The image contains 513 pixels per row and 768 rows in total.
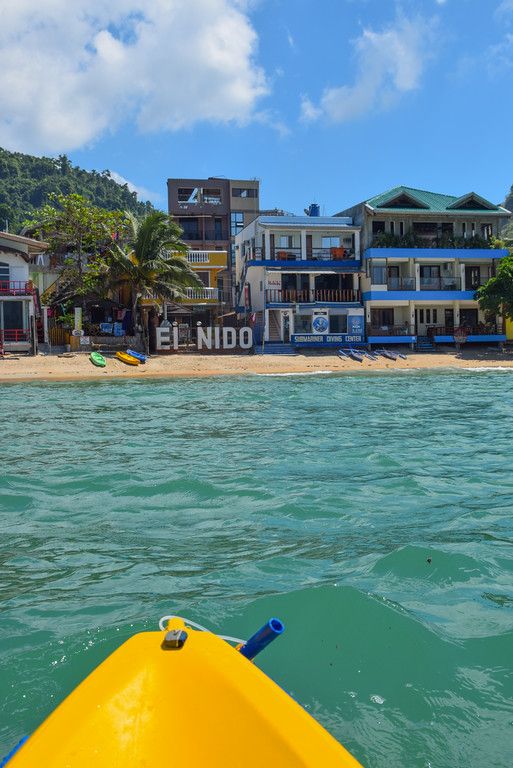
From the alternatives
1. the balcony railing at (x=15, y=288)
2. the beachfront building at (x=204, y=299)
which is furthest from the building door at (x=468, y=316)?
the balcony railing at (x=15, y=288)

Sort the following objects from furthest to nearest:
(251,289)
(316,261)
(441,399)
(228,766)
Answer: (251,289) < (316,261) < (441,399) < (228,766)

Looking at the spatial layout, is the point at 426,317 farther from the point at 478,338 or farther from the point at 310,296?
the point at 310,296

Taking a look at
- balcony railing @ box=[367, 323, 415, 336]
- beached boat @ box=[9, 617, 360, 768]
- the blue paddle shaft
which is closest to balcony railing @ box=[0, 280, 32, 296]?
balcony railing @ box=[367, 323, 415, 336]

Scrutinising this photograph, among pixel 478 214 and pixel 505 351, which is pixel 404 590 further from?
pixel 478 214

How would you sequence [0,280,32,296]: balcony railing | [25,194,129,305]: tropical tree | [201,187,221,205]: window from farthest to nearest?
[201,187,221,205]: window → [25,194,129,305]: tropical tree → [0,280,32,296]: balcony railing

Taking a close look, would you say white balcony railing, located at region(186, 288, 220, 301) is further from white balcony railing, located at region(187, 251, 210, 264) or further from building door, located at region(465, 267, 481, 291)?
building door, located at region(465, 267, 481, 291)

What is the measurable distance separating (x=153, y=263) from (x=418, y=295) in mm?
16616

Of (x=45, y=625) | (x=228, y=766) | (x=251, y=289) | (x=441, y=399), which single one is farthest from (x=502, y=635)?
(x=251, y=289)

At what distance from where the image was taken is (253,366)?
3225 cm

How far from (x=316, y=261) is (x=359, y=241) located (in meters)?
3.24

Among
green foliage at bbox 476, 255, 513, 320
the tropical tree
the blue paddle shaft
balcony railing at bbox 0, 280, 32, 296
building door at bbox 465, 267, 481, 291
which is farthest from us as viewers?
building door at bbox 465, 267, 481, 291

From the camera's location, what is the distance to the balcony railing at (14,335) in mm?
33094

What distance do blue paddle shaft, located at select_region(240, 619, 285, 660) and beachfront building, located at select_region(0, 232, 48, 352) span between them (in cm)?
3135

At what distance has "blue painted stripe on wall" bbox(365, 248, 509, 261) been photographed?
39.6m
